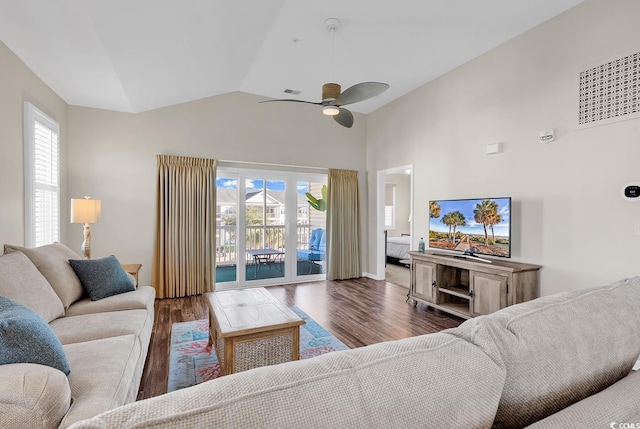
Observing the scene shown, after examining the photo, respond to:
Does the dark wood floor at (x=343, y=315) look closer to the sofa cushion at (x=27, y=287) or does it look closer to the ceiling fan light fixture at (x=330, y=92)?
the sofa cushion at (x=27, y=287)

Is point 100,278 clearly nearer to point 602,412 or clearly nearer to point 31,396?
point 31,396

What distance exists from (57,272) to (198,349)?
1.29 m

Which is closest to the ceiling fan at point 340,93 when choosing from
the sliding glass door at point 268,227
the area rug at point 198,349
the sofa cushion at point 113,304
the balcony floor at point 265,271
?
the sofa cushion at point 113,304

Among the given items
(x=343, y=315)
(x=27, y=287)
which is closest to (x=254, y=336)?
(x=27, y=287)

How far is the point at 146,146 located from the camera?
15.3ft

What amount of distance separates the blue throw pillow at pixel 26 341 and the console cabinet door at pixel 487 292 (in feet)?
11.4

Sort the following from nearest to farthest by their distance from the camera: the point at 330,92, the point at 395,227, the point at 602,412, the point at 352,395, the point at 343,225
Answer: the point at 352,395 → the point at 602,412 → the point at 330,92 → the point at 343,225 → the point at 395,227

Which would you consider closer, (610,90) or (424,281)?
(610,90)

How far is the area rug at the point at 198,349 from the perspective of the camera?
2.46m

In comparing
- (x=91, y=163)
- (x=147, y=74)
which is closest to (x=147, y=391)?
(x=147, y=74)

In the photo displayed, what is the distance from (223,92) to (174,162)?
135 centimetres

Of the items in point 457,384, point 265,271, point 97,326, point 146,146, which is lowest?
point 265,271

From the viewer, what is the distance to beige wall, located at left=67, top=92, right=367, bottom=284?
14.4ft

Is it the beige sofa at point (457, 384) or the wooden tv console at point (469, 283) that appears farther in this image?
the wooden tv console at point (469, 283)
